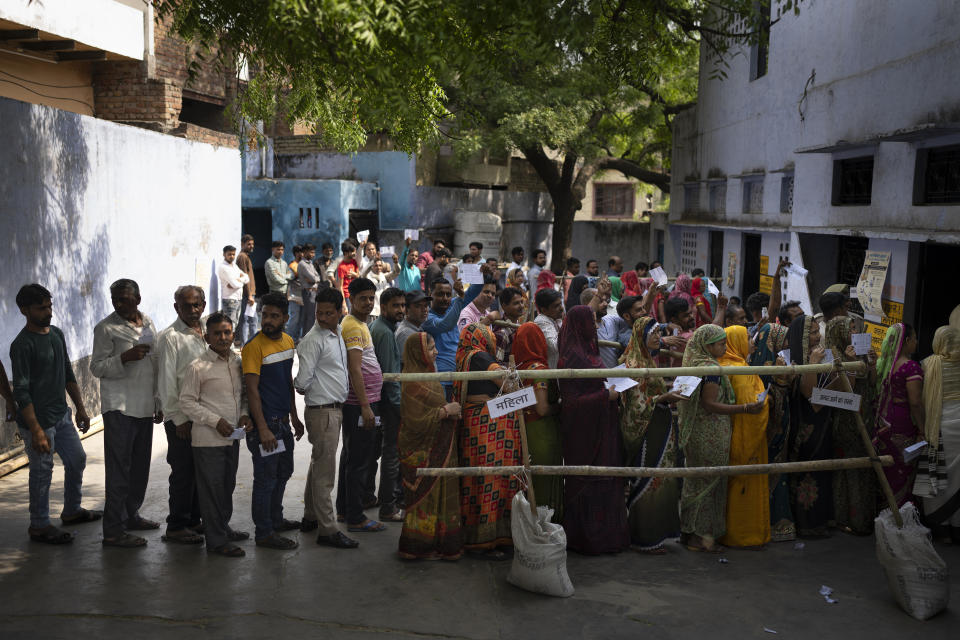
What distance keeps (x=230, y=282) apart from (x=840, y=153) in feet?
28.0

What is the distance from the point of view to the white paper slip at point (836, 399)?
546 centimetres

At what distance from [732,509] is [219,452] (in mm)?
3528

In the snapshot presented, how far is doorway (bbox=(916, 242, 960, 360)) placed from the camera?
7992 mm

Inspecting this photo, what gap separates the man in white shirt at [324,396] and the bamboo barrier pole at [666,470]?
0.79m

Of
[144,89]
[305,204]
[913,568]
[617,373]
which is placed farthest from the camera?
[305,204]

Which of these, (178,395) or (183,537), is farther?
(183,537)

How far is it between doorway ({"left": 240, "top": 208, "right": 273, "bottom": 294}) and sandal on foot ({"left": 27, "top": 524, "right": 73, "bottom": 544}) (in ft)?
49.3

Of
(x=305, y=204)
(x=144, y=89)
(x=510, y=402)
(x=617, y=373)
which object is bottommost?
(x=510, y=402)

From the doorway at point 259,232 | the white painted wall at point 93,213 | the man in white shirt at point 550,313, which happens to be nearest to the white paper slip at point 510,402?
the man in white shirt at point 550,313

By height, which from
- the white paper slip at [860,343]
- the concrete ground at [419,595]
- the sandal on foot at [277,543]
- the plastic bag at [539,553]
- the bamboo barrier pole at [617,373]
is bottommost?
the concrete ground at [419,595]

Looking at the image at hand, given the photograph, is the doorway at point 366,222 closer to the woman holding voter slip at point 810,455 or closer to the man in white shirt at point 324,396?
the man in white shirt at point 324,396

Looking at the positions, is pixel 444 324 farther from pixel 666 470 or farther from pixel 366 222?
pixel 366 222

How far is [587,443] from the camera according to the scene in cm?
562

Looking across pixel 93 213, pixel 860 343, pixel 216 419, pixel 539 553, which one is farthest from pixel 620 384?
pixel 93 213
